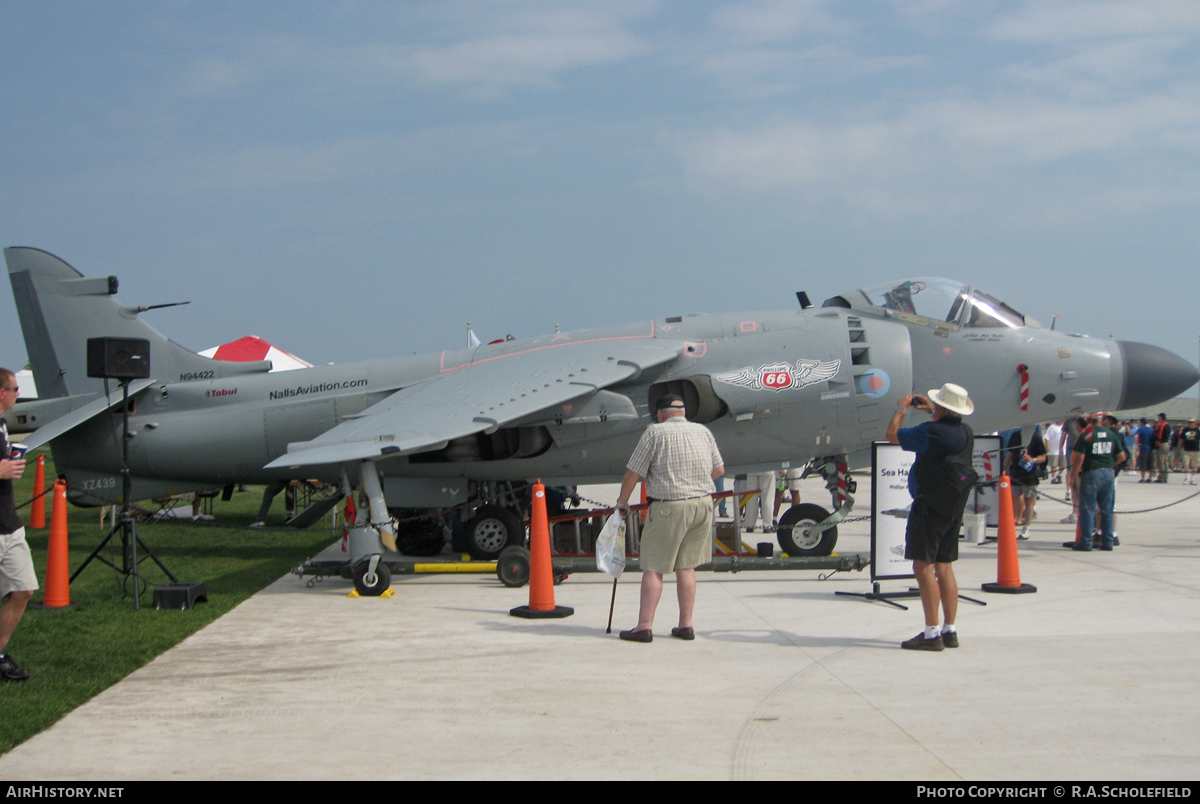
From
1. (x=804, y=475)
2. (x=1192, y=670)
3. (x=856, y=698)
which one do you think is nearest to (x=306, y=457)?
(x=856, y=698)

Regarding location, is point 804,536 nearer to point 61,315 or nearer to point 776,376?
point 776,376

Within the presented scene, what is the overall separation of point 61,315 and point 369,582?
7641mm

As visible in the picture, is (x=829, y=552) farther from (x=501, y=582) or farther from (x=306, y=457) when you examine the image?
(x=306, y=457)

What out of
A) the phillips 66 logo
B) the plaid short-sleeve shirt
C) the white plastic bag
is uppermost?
the phillips 66 logo

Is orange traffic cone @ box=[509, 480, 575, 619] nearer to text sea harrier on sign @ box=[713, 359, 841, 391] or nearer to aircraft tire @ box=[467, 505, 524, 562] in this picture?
aircraft tire @ box=[467, 505, 524, 562]

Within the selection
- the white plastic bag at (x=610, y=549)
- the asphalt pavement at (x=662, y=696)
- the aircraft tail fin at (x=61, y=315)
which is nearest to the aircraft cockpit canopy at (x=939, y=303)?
the asphalt pavement at (x=662, y=696)

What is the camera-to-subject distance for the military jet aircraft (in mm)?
10844

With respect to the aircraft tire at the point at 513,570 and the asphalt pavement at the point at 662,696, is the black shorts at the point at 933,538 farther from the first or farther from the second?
the aircraft tire at the point at 513,570

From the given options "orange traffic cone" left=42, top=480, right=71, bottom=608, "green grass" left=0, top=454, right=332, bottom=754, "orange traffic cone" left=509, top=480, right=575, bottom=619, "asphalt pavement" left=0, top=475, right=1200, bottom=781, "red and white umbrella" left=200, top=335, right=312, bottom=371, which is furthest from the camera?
"red and white umbrella" left=200, top=335, right=312, bottom=371

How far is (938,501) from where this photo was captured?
6562 millimetres

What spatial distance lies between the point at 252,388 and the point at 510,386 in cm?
426

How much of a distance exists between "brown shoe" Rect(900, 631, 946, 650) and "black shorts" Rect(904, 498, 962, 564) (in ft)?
1.77

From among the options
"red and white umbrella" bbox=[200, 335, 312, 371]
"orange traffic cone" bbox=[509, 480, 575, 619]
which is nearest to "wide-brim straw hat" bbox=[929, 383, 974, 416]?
"orange traffic cone" bbox=[509, 480, 575, 619]

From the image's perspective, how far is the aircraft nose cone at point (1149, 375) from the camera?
36.4 ft
